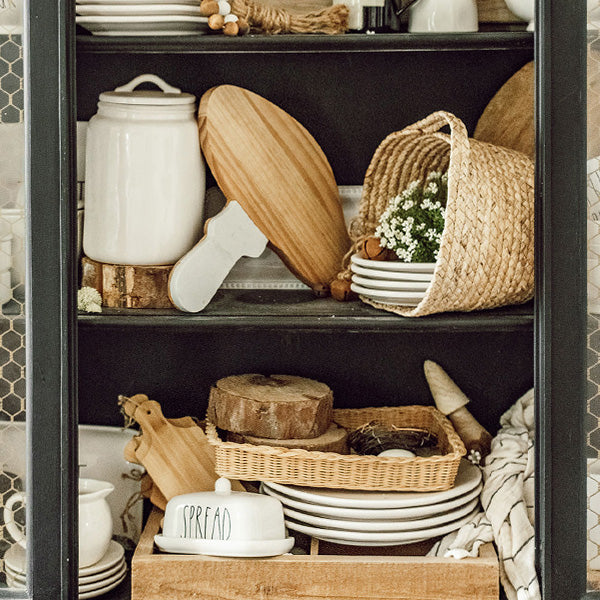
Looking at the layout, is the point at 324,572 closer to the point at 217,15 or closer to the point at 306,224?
the point at 306,224

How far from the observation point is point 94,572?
1686 mm

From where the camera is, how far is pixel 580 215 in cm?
148

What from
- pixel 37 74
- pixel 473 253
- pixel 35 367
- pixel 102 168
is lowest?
pixel 35 367

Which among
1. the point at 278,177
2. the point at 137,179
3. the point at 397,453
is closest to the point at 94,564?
the point at 397,453

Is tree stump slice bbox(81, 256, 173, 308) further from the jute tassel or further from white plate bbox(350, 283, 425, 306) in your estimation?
the jute tassel

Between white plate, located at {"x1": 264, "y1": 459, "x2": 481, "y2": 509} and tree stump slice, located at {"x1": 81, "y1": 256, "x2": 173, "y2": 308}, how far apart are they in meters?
0.41

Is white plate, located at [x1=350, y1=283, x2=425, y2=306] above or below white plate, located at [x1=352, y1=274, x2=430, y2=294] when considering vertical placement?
below

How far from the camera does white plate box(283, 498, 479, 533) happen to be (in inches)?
64.7

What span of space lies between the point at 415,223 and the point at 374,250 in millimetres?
97

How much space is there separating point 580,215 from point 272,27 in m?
0.66

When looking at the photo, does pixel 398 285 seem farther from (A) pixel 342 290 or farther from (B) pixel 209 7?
(B) pixel 209 7

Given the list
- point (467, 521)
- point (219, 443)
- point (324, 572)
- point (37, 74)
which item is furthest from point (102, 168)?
point (467, 521)

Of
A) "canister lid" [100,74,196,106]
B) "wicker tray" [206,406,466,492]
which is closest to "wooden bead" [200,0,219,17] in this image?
"canister lid" [100,74,196,106]

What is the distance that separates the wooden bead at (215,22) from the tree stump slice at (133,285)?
445 millimetres
